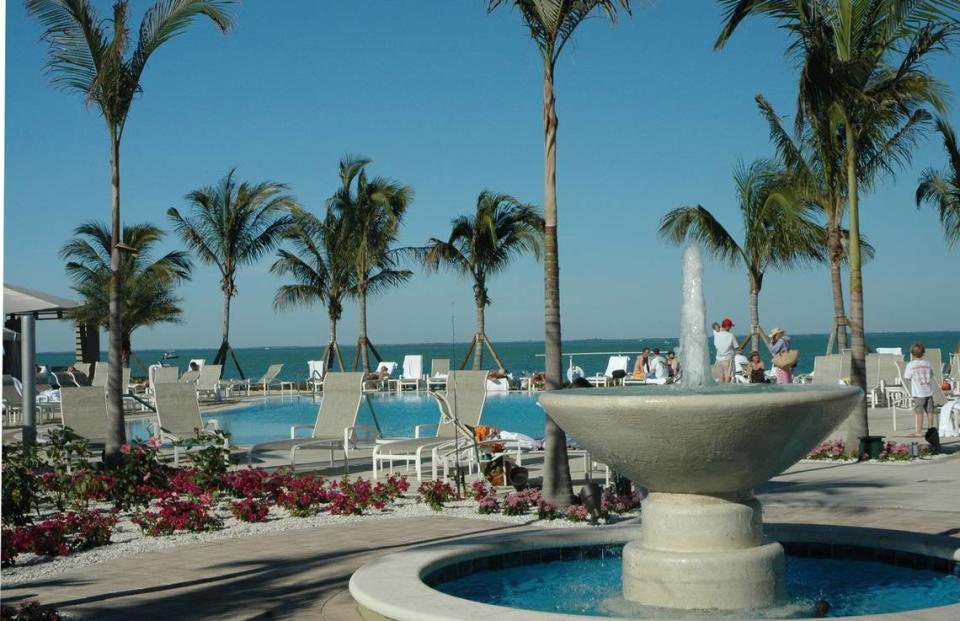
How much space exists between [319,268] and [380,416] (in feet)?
38.4

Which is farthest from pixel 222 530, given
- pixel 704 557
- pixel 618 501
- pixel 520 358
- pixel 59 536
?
pixel 520 358

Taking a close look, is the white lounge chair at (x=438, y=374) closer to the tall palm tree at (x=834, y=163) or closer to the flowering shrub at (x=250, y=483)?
the tall palm tree at (x=834, y=163)

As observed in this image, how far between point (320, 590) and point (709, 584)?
→ 2176mm

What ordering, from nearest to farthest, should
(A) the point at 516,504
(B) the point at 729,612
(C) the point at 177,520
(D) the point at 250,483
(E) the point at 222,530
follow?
(B) the point at 729,612, (C) the point at 177,520, (E) the point at 222,530, (A) the point at 516,504, (D) the point at 250,483

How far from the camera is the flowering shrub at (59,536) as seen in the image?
23.0 feet

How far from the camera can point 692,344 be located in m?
6.05

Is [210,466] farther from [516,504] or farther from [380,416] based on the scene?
[380,416]

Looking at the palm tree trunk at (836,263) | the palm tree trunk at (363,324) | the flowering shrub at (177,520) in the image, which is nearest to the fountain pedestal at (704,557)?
the flowering shrub at (177,520)

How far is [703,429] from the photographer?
477 cm

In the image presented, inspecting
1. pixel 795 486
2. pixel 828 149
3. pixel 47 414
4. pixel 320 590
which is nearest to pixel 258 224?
pixel 47 414

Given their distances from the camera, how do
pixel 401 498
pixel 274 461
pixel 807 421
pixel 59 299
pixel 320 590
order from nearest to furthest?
pixel 807 421, pixel 320 590, pixel 401 498, pixel 274 461, pixel 59 299

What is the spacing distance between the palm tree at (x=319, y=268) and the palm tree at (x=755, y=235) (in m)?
11.9

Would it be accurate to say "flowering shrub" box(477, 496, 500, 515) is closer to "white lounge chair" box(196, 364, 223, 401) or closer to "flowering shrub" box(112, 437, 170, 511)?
"flowering shrub" box(112, 437, 170, 511)

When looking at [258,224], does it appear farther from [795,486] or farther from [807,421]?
[807,421]
